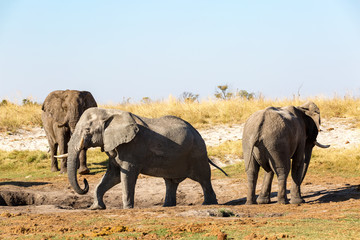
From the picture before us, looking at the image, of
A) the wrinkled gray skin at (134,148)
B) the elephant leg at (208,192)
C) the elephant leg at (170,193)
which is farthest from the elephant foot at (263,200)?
the elephant leg at (170,193)

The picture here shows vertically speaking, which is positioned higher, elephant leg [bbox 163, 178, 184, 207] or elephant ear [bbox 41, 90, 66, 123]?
elephant ear [bbox 41, 90, 66, 123]

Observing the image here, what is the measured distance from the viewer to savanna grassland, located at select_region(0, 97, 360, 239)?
773cm

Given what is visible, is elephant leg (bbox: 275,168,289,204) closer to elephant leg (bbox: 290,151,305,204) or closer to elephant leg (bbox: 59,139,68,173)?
elephant leg (bbox: 290,151,305,204)

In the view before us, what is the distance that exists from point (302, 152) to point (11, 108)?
16084mm

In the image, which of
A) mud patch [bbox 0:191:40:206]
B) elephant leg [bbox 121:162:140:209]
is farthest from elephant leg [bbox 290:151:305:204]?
mud patch [bbox 0:191:40:206]

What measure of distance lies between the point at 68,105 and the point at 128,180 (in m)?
6.75

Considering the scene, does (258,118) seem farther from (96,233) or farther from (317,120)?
(96,233)

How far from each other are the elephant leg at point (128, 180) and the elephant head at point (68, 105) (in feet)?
20.2

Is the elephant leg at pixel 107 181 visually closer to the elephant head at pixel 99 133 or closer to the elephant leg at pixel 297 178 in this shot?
the elephant head at pixel 99 133

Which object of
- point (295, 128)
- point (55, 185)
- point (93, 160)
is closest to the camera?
point (295, 128)

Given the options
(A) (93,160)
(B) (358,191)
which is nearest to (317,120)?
(B) (358,191)

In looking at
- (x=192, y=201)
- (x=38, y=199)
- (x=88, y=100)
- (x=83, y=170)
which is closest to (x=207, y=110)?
(x=88, y=100)

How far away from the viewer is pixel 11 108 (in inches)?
987

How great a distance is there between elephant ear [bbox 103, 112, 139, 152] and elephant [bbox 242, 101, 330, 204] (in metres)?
2.11
